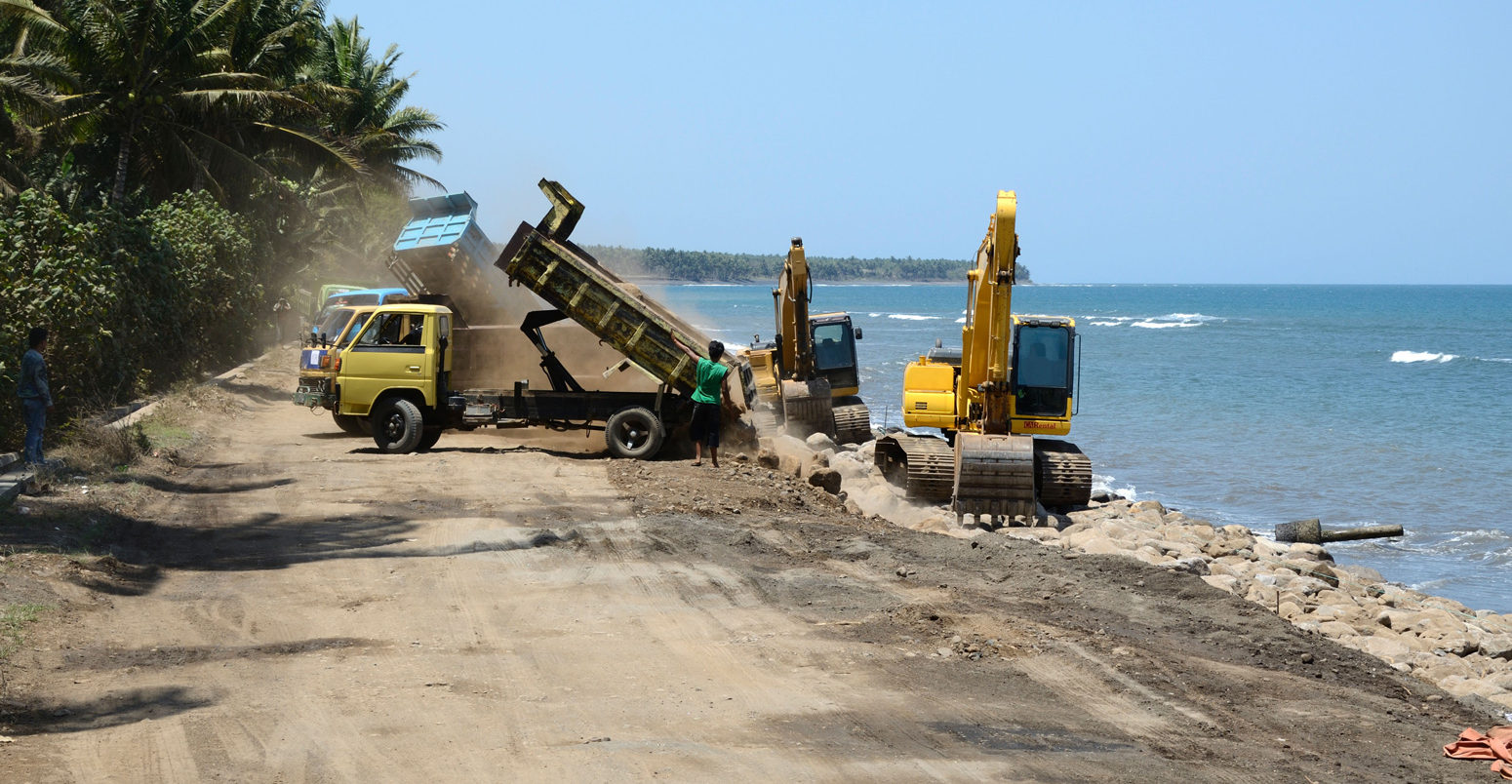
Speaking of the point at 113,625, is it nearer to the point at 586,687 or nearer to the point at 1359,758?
the point at 586,687

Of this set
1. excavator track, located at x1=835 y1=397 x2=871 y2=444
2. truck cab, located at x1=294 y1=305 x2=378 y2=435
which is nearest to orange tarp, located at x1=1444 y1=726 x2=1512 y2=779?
truck cab, located at x1=294 y1=305 x2=378 y2=435

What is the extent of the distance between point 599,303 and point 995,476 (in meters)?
5.71

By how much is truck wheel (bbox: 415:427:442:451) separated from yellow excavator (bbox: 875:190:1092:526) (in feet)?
20.8

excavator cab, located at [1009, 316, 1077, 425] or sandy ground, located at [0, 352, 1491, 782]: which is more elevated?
excavator cab, located at [1009, 316, 1077, 425]

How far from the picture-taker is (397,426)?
17719 millimetres

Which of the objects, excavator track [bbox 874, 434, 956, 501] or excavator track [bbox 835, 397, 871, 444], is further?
→ excavator track [bbox 835, 397, 871, 444]

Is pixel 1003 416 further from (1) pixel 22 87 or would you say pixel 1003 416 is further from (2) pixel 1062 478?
(1) pixel 22 87

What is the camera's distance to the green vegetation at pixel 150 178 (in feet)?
57.4

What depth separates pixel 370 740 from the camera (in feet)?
21.9

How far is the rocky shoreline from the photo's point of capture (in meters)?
11.2

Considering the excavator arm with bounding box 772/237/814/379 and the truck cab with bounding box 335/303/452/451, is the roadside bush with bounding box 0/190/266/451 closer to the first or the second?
the truck cab with bounding box 335/303/452/451

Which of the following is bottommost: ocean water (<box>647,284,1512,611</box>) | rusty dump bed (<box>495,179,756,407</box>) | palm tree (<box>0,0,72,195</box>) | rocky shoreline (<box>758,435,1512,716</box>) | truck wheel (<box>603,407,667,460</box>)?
ocean water (<box>647,284,1512,611</box>)

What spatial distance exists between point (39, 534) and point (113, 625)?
2.56 metres

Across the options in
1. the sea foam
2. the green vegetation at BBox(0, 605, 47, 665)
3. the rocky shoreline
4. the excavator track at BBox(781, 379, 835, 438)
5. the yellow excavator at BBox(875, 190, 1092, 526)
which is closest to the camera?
the green vegetation at BBox(0, 605, 47, 665)
